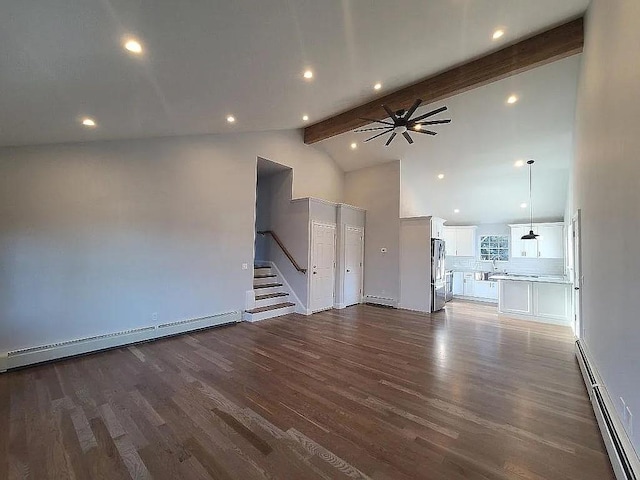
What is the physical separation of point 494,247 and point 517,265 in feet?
2.95

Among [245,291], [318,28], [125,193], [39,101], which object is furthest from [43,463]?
[318,28]

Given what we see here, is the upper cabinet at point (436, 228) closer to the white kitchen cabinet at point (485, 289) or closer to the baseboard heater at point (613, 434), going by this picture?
the white kitchen cabinet at point (485, 289)

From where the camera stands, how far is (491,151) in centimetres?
651

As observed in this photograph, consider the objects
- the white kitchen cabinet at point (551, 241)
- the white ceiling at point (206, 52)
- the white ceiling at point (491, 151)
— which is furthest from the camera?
the white kitchen cabinet at point (551, 241)

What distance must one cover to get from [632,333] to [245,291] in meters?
5.55

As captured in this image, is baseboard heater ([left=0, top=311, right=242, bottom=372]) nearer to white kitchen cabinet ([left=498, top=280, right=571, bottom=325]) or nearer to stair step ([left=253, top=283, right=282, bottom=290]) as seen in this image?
stair step ([left=253, top=283, right=282, bottom=290])

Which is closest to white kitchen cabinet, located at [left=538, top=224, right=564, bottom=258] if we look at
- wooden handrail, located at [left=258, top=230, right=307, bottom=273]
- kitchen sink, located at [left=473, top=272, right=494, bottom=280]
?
kitchen sink, located at [left=473, top=272, right=494, bottom=280]

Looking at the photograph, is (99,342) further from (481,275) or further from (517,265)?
(517,265)

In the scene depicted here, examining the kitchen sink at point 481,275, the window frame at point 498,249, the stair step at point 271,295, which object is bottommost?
the stair step at point 271,295

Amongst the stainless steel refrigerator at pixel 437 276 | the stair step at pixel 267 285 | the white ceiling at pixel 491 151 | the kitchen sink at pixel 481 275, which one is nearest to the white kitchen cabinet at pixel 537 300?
the stainless steel refrigerator at pixel 437 276

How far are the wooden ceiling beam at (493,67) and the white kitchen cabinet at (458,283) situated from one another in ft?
21.5

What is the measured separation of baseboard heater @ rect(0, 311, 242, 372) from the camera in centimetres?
346

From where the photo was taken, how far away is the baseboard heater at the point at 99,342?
136 inches

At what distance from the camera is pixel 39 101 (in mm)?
2680
